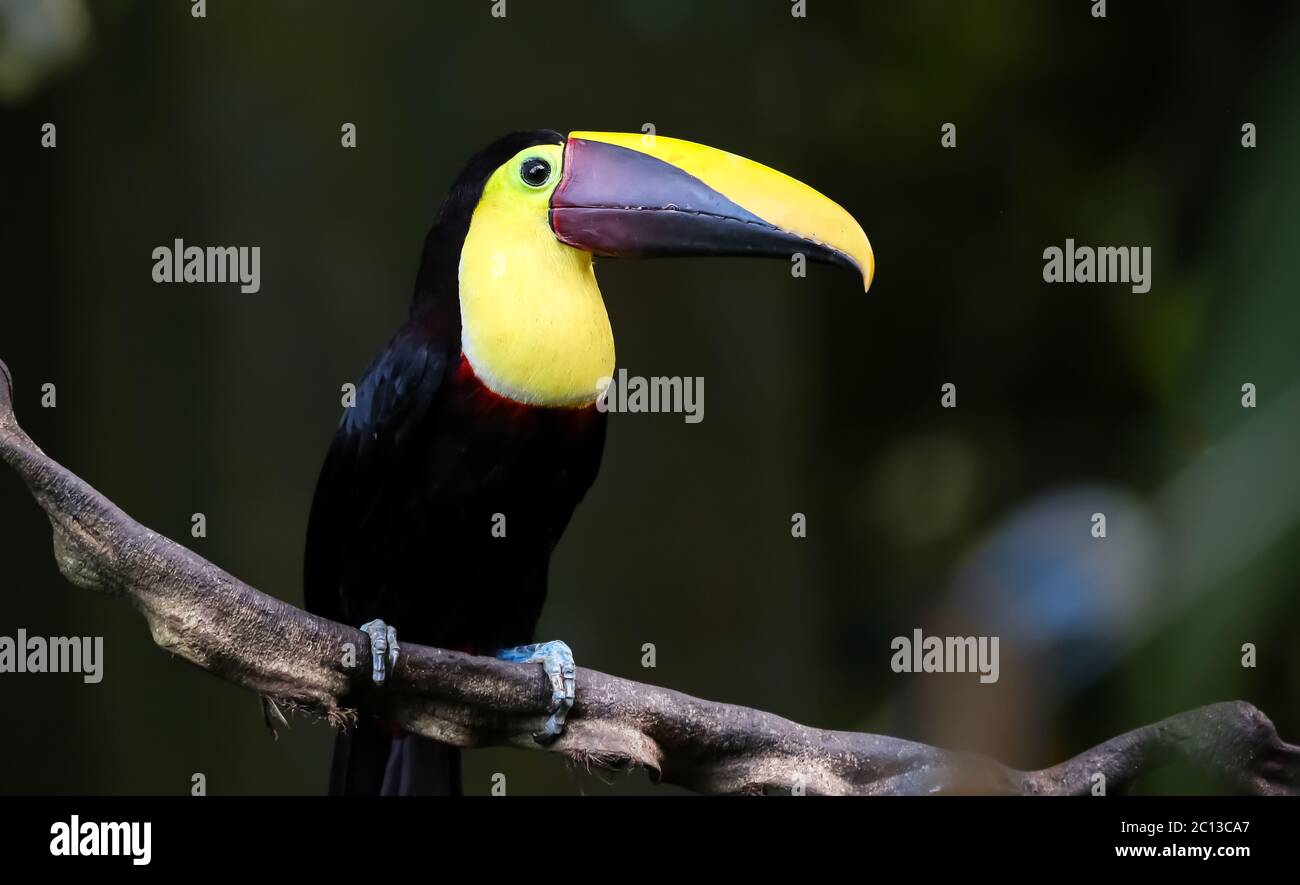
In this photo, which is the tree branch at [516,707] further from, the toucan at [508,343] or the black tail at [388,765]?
the black tail at [388,765]

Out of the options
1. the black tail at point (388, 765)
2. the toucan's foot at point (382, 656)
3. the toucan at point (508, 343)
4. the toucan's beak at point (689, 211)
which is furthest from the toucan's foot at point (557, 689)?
the toucan's beak at point (689, 211)

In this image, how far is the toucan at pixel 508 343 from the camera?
8.58 ft

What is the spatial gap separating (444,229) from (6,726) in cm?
199

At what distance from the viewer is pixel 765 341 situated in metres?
4.06

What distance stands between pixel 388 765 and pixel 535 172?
1.25 m

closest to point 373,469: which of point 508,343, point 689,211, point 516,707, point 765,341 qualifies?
point 508,343

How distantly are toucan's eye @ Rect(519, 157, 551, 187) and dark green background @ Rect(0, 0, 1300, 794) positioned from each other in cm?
130

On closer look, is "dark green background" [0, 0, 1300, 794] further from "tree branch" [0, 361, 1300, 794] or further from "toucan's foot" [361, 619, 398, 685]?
"toucan's foot" [361, 619, 398, 685]

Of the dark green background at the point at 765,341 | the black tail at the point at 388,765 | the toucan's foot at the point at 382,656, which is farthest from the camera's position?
the dark green background at the point at 765,341

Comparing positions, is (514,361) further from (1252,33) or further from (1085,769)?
(1252,33)

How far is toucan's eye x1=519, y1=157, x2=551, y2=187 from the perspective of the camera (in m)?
2.65

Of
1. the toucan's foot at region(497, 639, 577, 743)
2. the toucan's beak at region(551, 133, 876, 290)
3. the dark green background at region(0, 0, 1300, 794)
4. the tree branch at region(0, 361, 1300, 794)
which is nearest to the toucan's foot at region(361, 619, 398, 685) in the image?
the tree branch at region(0, 361, 1300, 794)
